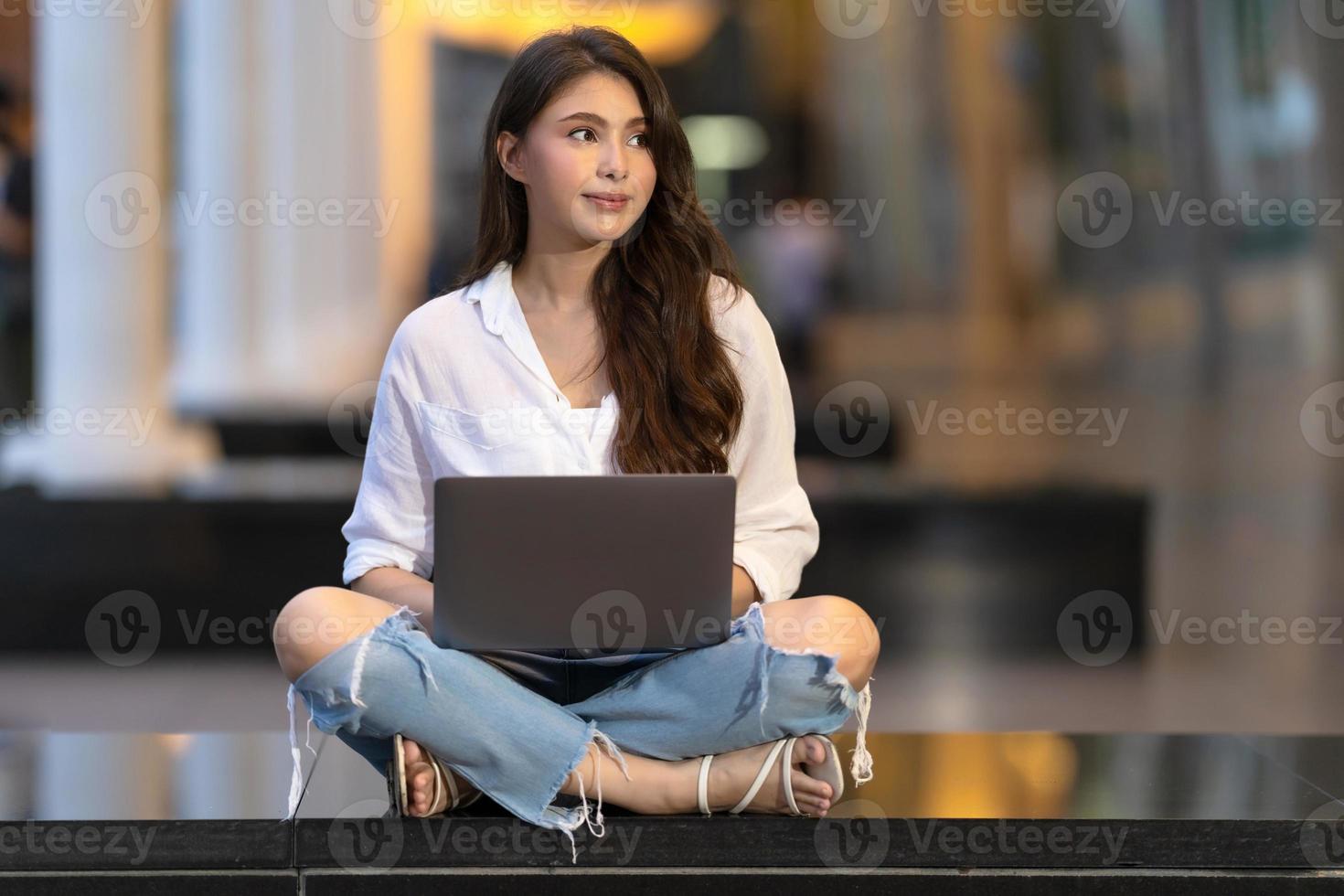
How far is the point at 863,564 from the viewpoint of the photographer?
5004 mm

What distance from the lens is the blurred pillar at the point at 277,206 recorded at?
671cm

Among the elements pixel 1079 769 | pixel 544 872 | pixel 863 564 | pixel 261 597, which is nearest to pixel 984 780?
pixel 1079 769

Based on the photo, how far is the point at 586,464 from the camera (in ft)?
7.28

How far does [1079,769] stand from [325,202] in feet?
18.8

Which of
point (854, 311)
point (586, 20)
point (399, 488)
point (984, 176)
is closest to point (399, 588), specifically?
point (399, 488)

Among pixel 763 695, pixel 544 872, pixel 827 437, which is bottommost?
pixel 544 872

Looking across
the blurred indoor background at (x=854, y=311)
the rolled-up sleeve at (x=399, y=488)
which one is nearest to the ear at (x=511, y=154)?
the rolled-up sleeve at (x=399, y=488)

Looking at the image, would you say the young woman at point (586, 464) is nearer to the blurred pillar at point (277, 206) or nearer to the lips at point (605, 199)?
the lips at point (605, 199)

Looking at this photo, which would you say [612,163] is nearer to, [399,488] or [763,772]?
[399,488]

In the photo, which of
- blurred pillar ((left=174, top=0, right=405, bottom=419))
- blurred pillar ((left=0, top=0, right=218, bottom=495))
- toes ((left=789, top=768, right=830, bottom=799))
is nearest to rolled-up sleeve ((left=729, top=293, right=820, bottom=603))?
toes ((left=789, top=768, right=830, bottom=799))

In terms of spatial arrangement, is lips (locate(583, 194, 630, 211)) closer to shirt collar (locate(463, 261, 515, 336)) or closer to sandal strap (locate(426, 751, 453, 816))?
shirt collar (locate(463, 261, 515, 336))

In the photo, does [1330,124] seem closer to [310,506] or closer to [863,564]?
[863,564]

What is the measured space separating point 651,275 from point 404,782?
0.81 metres

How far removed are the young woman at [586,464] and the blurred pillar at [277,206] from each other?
4289mm
